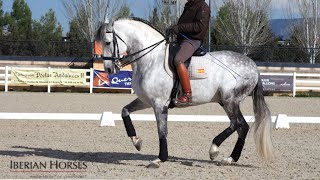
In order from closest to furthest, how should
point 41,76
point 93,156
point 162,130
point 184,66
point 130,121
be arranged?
point 184,66 → point 162,130 → point 130,121 → point 93,156 → point 41,76

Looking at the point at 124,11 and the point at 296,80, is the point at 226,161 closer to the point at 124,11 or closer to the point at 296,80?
the point at 296,80

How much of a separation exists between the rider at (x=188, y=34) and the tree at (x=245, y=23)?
35320 millimetres

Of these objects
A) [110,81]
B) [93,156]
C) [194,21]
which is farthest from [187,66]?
[110,81]

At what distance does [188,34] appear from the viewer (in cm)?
845

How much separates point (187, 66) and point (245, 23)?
36706mm

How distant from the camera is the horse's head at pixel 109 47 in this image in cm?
845

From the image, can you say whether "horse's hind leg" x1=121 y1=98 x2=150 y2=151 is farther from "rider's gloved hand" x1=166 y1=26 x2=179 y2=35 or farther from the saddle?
"rider's gloved hand" x1=166 y1=26 x2=179 y2=35

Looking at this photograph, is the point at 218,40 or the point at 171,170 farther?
the point at 218,40

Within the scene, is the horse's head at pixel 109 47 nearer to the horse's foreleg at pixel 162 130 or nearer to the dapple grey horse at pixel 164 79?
the dapple grey horse at pixel 164 79

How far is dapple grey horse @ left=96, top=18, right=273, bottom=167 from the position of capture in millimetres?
8352

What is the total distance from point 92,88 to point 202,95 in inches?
783

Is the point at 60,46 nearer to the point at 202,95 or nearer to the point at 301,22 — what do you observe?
the point at 301,22

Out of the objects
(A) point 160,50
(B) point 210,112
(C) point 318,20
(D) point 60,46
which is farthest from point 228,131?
(C) point 318,20

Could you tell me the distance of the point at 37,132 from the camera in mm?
12586
